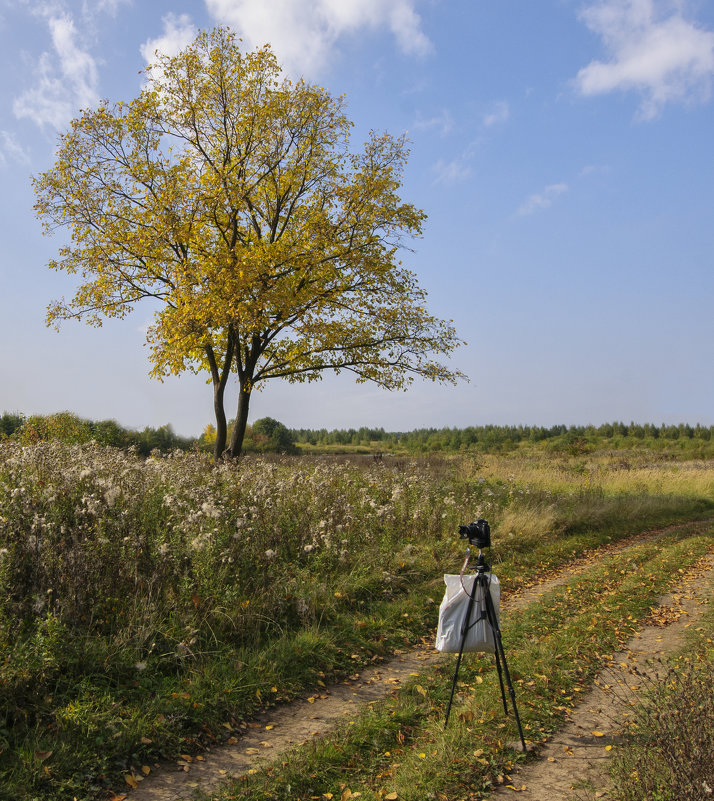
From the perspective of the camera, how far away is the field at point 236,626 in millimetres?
4379

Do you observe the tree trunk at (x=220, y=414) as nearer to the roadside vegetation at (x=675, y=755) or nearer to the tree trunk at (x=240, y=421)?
the tree trunk at (x=240, y=421)

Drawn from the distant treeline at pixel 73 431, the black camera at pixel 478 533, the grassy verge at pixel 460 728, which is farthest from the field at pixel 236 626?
the distant treeline at pixel 73 431

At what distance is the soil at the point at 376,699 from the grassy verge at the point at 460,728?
15cm

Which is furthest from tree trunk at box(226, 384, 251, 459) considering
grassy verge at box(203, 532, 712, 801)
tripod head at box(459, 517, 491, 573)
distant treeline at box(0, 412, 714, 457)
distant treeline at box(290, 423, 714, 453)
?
distant treeline at box(290, 423, 714, 453)

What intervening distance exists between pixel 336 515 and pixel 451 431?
61.8 m

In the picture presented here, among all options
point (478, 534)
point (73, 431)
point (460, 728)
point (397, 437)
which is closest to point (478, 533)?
point (478, 534)

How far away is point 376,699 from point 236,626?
5.46 feet

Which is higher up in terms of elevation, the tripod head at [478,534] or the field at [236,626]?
the tripod head at [478,534]

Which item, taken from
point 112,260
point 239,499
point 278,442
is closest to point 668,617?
point 239,499

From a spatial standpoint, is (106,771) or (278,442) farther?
(278,442)

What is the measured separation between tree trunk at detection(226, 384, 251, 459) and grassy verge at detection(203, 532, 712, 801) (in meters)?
13.9

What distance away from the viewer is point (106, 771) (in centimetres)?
427

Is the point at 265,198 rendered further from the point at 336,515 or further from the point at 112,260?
the point at 336,515

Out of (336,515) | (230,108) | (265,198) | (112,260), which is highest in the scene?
(230,108)
